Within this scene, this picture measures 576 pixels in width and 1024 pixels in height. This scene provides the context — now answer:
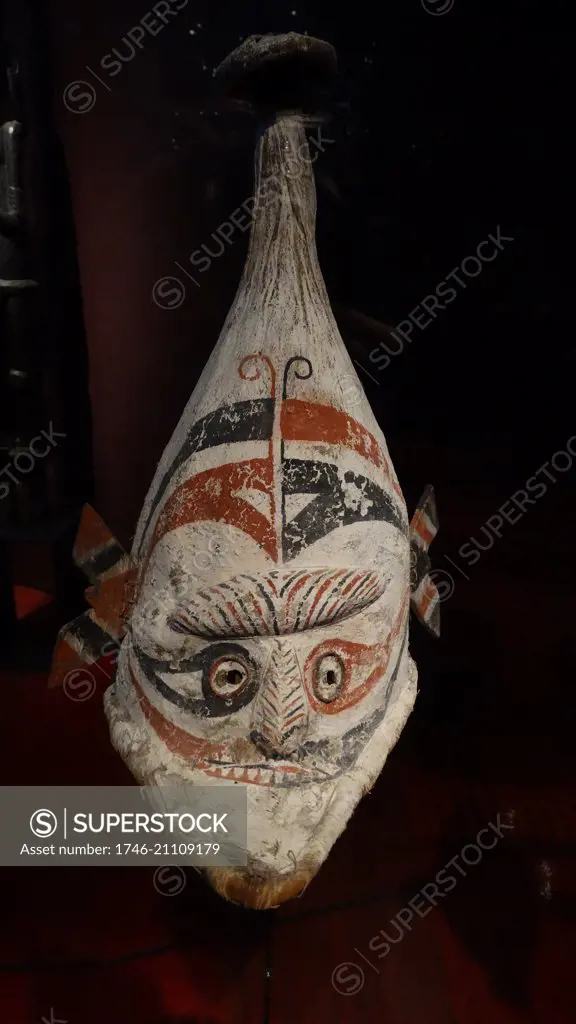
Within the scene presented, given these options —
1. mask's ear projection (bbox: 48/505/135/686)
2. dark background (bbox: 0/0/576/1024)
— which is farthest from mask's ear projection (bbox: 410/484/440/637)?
mask's ear projection (bbox: 48/505/135/686)

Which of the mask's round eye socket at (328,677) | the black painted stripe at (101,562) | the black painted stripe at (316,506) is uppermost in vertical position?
the black painted stripe at (316,506)

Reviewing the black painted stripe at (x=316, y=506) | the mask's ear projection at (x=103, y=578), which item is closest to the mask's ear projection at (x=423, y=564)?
the black painted stripe at (x=316, y=506)

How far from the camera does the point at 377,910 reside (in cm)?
168

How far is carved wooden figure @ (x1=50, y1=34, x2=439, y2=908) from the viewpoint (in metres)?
1.17

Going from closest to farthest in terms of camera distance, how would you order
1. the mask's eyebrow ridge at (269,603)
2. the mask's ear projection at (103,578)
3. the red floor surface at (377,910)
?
the mask's eyebrow ridge at (269,603) < the mask's ear projection at (103,578) < the red floor surface at (377,910)

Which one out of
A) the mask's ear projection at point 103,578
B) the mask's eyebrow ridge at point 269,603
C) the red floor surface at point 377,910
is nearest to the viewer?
the mask's eyebrow ridge at point 269,603

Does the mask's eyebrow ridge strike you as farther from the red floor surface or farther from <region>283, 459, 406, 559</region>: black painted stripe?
the red floor surface

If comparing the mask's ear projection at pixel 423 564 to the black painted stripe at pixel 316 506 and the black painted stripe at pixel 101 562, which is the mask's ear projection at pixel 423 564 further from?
the black painted stripe at pixel 101 562

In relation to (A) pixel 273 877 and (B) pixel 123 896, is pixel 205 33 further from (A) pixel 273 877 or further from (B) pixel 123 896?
(B) pixel 123 896

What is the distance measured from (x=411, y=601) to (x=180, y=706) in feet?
1.86

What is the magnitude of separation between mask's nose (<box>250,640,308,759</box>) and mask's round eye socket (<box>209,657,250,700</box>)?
0.04m

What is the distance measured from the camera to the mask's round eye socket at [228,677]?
3.99 ft

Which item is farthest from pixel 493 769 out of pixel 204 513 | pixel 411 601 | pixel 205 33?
pixel 205 33

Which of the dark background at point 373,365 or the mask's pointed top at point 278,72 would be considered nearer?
the mask's pointed top at point 278,72
